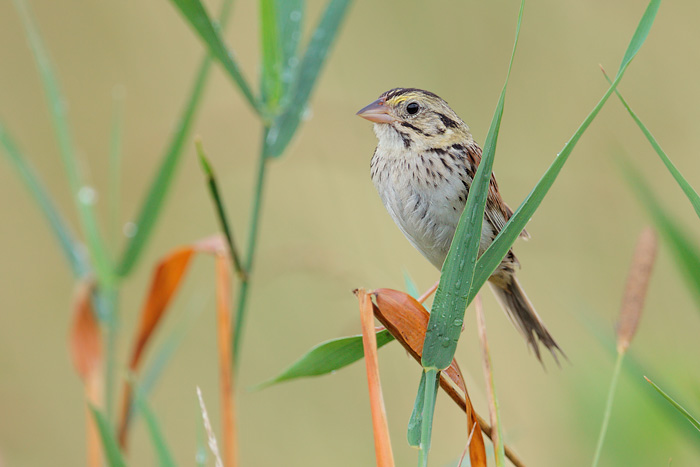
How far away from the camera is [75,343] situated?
155 cm

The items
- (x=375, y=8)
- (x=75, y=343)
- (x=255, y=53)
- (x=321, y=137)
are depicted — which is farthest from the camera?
(x=255, y=53)

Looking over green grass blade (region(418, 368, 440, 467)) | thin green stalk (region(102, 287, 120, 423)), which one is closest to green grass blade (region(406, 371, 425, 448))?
green grass blade (region(418, 368, 440, 467))

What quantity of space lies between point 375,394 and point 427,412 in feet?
0.30

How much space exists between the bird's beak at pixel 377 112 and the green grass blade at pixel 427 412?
0.74 metres

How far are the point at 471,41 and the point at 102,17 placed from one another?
1.62m

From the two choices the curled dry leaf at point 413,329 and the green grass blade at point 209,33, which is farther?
the green grass blade at point 209,33

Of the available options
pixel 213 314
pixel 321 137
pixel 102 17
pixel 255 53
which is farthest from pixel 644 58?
pixel 102 17

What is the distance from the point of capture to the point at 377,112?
154cm

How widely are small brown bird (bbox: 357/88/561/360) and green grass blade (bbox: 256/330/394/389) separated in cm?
51

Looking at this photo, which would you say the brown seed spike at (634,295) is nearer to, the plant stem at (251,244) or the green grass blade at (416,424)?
the green grass blade at (416,424)

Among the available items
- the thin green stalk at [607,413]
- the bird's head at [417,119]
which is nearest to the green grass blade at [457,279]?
the thin green stalk at [607,413]

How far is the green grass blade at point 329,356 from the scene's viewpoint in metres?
0.97

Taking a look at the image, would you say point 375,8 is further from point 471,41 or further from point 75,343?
point 75,343

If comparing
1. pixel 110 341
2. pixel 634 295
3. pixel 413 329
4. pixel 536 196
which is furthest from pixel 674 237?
pixel 110 341
